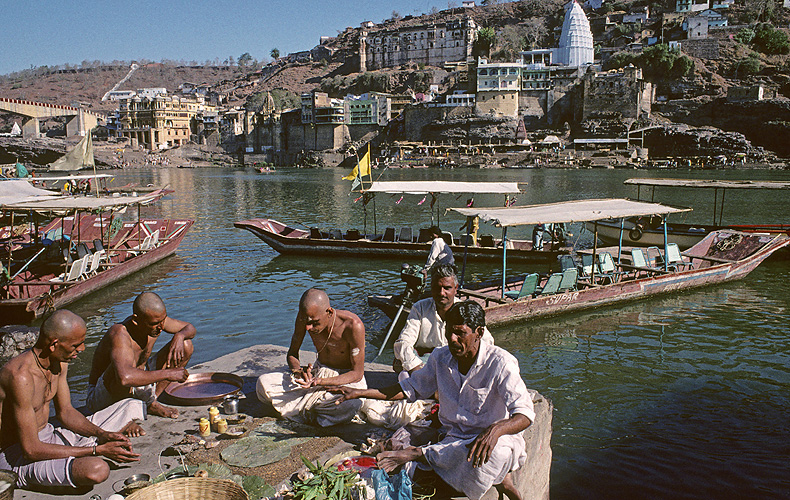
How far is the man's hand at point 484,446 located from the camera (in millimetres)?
3512

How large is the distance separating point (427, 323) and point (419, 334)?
0.15m

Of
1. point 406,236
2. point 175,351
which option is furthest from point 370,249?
point 175,351

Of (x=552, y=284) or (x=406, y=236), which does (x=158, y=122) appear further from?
(x=552, y=284)

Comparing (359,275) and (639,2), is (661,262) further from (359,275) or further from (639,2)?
(639,2)

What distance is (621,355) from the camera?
9727 mm

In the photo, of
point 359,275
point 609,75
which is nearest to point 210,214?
point 359,275

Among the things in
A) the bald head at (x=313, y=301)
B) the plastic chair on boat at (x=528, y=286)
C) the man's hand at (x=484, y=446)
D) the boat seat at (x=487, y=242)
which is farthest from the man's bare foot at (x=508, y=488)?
the boat seat at (x=487, y=242)

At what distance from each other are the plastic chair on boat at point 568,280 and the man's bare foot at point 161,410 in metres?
8.12

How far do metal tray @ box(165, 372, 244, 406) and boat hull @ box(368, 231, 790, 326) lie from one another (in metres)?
4.77

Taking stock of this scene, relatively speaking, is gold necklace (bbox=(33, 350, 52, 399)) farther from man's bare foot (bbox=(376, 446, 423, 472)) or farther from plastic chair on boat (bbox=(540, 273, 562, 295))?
plastic chair on boat (bbox=(540, 273, 562, 295))

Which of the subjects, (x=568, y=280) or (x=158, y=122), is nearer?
(x=568, y=280)

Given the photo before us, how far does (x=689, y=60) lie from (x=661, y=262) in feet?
267

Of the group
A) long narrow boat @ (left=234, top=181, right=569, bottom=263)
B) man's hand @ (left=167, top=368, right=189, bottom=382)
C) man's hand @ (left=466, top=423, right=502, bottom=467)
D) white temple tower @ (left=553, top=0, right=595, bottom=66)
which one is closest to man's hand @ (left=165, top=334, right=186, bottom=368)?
man's hand @ (left=167, top=368, right=189, bottom=382)

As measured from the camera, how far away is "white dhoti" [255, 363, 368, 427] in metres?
4.76
